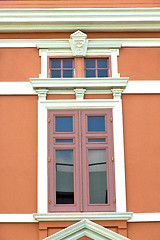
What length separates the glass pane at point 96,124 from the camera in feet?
37.5

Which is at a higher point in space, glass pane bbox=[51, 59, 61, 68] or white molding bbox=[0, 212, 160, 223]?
glass pane bbox=[51, 59, 61, 68]

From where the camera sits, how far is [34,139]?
11328 mm

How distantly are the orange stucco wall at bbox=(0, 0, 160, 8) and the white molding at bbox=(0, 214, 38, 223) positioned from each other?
462cm

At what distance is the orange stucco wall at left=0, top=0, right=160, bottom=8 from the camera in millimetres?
12234

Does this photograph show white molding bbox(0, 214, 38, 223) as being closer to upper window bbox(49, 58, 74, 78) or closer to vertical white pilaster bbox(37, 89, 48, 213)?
vertical white pilaster bbox(37, 89, 48, 213)

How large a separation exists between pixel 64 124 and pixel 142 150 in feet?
5.55

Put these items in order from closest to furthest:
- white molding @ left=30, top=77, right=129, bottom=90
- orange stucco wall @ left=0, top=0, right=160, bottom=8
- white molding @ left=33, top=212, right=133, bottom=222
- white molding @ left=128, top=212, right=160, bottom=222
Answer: white molding @ left=33, top=212, right=133, bottom=222
white molding @ left=128, top=212, right=160, bottom=222
white molding @ left=30, top=77, right=129, bottom=90
orange stucco wall @ left=0, top=0, right=160, bottom=8

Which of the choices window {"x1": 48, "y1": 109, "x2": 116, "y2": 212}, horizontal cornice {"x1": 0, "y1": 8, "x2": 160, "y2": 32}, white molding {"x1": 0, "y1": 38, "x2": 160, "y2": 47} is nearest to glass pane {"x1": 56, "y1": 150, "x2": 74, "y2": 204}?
window {"x1": 48, "y1": 109, "x2": 116, "y2": 212}

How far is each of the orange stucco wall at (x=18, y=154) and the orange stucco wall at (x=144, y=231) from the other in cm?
193

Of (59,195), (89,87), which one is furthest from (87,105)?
(59,195)

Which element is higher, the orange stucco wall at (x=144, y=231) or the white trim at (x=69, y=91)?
the white trim at (x=69, y=91)

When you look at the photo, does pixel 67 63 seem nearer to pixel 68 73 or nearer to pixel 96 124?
pixel 68 73

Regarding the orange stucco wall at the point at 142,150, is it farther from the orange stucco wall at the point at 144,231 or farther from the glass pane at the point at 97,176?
the glass pane at the point at 97,176

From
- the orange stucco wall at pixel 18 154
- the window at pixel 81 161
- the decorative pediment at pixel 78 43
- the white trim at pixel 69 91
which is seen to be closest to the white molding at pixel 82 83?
the white trim at pixel 69 91
